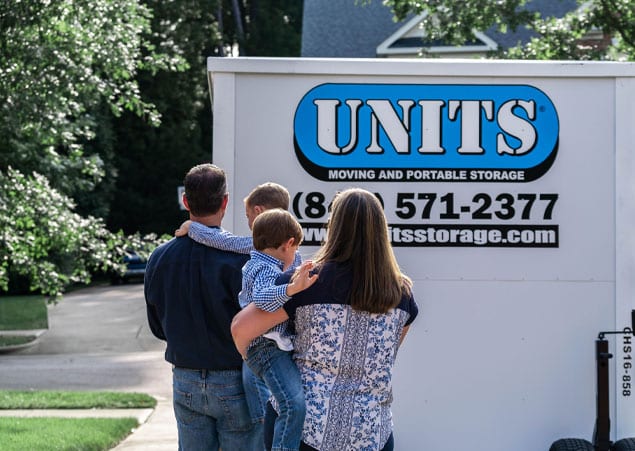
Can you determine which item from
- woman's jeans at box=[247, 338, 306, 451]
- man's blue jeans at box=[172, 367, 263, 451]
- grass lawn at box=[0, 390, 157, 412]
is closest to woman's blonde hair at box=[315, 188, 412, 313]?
woman's jeans at box=[247, 338, 306, 451]

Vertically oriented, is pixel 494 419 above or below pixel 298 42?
below

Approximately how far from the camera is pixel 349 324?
3.56 metres

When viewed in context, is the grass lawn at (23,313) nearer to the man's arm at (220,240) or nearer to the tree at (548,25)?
the tree at (548,25)

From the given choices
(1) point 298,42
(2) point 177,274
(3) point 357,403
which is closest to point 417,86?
(2) point 177,274

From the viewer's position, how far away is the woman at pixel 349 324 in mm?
3541

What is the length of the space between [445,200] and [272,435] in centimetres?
181

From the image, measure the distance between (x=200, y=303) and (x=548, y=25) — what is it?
472 inches

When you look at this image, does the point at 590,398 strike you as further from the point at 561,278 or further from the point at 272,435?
the point at 272,435

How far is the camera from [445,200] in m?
5.11

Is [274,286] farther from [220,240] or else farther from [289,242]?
[220,240]

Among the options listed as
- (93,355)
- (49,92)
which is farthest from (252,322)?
(93,355)

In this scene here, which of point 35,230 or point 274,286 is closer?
point 274,286

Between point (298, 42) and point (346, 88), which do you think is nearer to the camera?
point (346, 88)

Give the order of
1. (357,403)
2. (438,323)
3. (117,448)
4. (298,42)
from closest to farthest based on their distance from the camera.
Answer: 1. (357,403)
2. (438,323)
3. (117,448)
4. (298,42)
